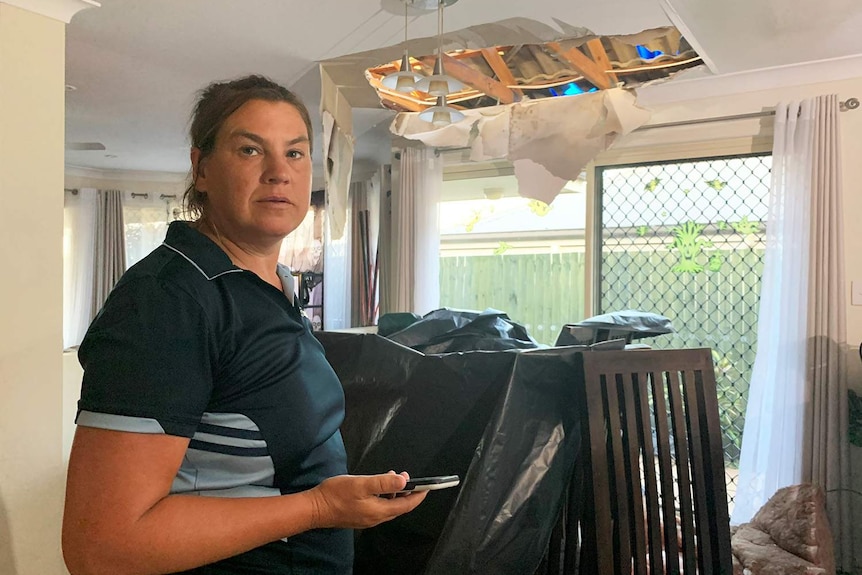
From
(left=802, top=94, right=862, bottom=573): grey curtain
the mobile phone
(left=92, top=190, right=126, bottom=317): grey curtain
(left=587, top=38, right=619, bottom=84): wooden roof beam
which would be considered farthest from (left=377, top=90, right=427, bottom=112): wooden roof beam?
(left=92, top=190, right=126, bottom=317): grey curtain

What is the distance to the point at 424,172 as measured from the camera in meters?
3.90

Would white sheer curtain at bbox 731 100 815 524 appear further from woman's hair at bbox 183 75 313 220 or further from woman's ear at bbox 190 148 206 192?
woman's ear at bbox 190 148 206 192

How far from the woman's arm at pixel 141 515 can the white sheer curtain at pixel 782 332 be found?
9.12 ft

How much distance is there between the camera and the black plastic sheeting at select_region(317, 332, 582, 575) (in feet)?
4.32

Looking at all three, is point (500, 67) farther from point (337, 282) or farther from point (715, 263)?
point (337, 282)

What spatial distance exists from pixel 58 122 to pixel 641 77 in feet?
8.04

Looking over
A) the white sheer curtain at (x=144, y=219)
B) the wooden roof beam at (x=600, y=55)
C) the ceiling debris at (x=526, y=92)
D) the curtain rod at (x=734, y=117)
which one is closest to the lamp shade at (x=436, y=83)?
the ceiling debris at (x=526, y=92)

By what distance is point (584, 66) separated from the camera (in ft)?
9.44

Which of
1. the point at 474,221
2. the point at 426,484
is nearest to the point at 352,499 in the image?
the point at 426,484

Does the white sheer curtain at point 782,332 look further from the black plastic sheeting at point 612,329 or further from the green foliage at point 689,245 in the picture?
the black plastic sheeting at point 612,329

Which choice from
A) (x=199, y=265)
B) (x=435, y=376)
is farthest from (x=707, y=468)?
(x=199, y=265)

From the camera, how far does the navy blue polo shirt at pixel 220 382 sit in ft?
2.09

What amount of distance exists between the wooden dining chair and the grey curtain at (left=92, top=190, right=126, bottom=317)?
17.7 ft

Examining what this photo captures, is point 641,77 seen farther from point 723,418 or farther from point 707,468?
point 707,468
